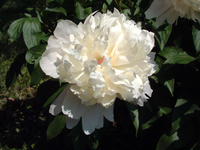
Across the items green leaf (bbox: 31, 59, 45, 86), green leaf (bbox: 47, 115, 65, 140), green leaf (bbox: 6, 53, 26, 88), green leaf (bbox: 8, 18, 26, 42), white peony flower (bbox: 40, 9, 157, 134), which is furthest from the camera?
green leaf (bbox: 6, 53, 26, 88)

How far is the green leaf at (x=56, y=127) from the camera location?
1.03 m

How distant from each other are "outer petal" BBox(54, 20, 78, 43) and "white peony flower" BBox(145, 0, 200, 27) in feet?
1.64

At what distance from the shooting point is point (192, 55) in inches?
54.5

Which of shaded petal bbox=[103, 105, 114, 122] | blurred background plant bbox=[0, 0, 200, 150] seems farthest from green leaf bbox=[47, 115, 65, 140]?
shaded petal bbox=[103, 105, 114, 122]

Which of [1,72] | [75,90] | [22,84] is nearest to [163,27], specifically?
[75,90]

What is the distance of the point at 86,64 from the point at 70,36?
0.20 metres

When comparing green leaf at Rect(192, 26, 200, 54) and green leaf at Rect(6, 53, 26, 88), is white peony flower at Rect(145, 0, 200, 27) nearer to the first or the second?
green leaf at Rect(192, 26, 200, 54)

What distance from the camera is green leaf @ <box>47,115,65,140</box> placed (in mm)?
1029

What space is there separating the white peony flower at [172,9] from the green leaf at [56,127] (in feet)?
2.71

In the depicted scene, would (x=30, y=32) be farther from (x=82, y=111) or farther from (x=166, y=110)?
(x=166, y=110)

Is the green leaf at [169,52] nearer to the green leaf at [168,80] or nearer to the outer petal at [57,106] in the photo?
the green leaf at [168,80]

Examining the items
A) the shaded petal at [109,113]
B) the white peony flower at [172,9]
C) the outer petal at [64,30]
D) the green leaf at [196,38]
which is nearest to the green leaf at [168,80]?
the green leaf at [196,38]

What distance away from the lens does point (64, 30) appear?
2.98 ft

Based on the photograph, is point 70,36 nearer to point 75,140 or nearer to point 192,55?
point 75,140
